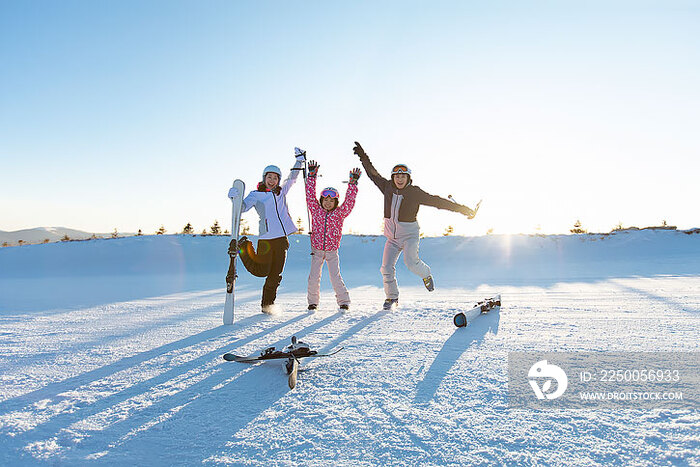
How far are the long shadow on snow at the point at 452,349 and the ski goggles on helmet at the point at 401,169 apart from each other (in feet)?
8.08

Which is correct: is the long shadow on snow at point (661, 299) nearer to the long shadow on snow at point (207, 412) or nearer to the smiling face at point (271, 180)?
the long shadow on snow at point (207, 412)

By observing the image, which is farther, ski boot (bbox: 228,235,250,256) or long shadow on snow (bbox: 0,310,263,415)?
ski boot (bbox: 228,235,250,256)

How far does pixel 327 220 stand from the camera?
235 inches

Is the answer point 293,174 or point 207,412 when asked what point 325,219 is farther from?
point 207,412

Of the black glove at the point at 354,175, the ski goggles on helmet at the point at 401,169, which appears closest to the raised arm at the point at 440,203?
the ski goggles on helmet at the point at 401,169

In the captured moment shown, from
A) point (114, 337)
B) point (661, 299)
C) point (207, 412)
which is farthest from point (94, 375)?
point (661, 299)

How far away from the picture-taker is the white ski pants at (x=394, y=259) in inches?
228

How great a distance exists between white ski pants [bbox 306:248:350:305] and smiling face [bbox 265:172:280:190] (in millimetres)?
1164

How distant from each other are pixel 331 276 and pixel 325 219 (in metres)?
0.88

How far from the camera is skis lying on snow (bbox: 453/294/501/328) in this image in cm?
399

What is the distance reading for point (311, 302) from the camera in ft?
18.6

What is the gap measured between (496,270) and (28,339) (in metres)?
11.8

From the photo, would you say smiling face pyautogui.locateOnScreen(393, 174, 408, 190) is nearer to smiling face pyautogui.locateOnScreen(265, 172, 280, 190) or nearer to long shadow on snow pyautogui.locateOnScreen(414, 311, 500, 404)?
smiling face pyautogui.locateOnScreen(265, 172, 280, 190)

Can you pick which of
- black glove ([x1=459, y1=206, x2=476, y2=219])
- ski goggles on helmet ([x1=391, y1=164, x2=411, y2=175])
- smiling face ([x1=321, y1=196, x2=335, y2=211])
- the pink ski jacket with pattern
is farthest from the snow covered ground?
ski goggles on helmet ([x1=391, y1=164, x2=411, y2=175])
